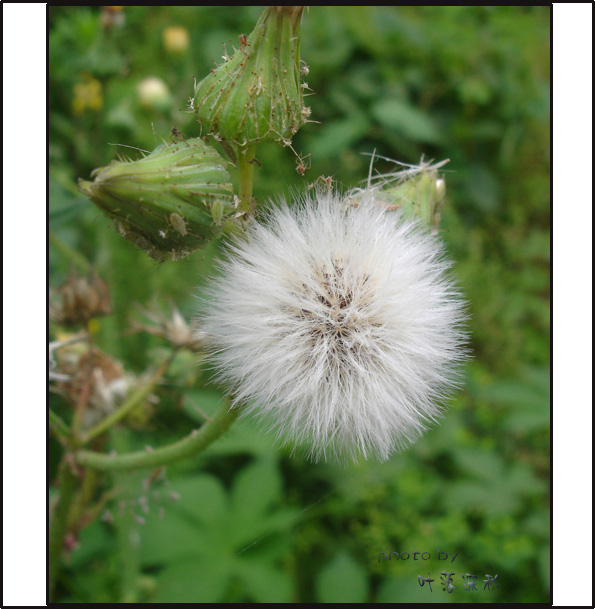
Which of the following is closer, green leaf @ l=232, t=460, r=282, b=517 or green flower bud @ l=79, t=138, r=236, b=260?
green flower bud @ l=79, t=138, r=236, b=260

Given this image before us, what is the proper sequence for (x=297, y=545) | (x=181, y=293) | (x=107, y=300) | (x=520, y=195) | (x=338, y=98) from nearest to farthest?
1. (x=107, y=300)
2. (x=297, y=545)
3. (x=181, y=293)
4. (x=338, y=98)
5. (x=520, y=195)

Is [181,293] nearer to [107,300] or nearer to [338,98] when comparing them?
[107,300]

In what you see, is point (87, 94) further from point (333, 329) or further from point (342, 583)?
point (342, 583)

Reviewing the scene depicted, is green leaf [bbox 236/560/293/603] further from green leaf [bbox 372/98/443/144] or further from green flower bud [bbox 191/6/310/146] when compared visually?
green leaf [bbox 372/98/443/144]

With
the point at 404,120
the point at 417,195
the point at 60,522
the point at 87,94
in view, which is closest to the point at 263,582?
the point at 60,522

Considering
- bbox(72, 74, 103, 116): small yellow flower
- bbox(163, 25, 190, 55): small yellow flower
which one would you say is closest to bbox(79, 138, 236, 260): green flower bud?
bbox(72, 74, 103, 116): small yellow flower

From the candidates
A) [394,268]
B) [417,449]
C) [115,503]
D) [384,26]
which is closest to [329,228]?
[394,268]

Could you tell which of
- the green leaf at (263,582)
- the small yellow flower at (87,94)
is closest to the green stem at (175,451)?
the green leaf at (263,582)
